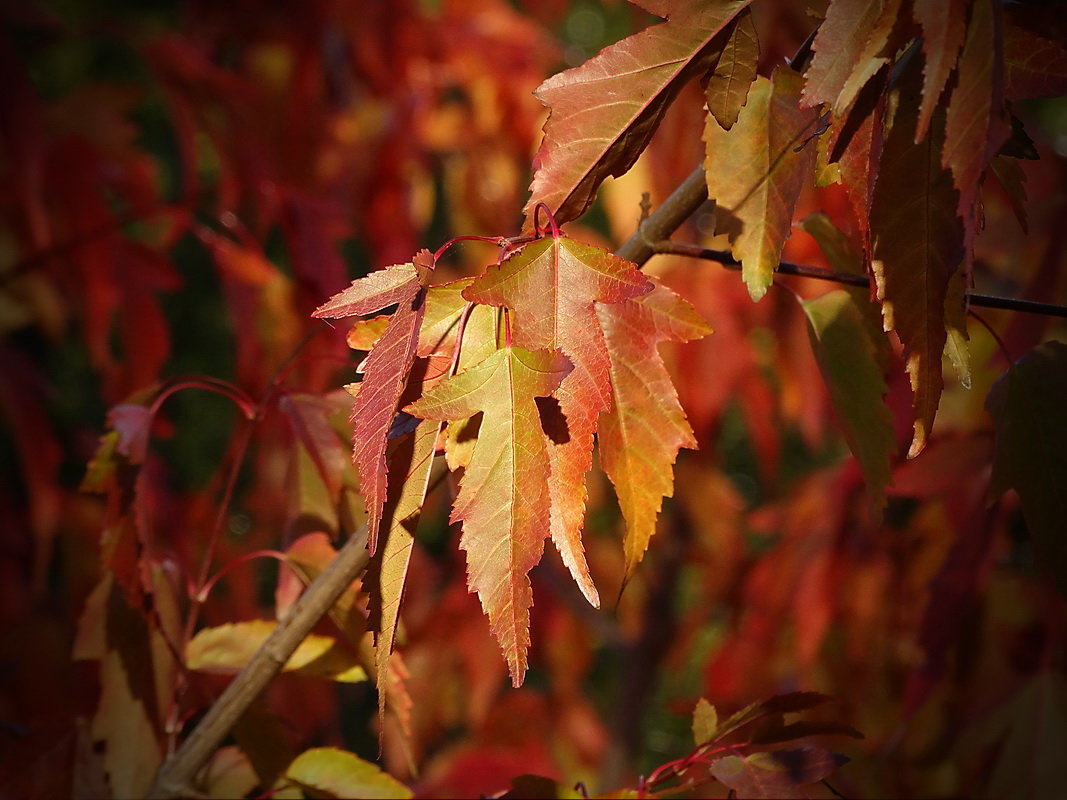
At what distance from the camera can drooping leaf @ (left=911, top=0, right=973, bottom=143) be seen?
26 cm

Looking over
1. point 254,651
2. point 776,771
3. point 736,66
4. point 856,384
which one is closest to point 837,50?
point 736,66

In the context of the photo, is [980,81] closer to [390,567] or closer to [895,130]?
[895,130]

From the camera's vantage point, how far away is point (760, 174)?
337 millimetres

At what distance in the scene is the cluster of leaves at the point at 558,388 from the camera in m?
0.30

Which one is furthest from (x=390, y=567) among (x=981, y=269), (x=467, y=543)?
(x=981, y=269)

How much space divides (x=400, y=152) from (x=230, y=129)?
0.29 meters

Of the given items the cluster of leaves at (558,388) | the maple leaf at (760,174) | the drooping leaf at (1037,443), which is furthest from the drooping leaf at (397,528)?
the drooping leaf at (1037,443)

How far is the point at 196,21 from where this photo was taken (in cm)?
149

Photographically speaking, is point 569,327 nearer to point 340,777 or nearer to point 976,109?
point 976,109

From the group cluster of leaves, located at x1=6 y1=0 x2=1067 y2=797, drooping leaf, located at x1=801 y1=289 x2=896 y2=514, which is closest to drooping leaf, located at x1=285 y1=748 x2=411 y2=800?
cluster of leaves, located at x1=6 y1=0 x2=1067 y2=797

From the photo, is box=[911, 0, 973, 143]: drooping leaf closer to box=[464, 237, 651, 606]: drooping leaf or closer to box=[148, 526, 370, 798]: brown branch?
box=[464, 237, 651, 606]: drooping leaf

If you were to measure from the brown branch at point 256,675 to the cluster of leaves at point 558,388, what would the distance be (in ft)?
0.06

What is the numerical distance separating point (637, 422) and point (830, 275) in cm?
10

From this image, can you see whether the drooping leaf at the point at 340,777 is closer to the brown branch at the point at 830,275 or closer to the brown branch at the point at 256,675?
the brown branch at the point at 256,675
